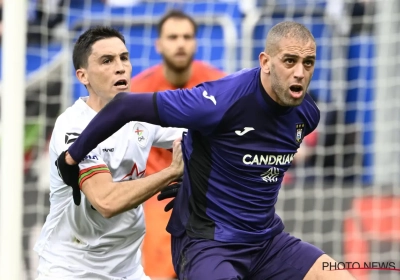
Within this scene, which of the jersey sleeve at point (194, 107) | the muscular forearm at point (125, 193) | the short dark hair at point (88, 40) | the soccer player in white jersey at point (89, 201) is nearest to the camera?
the jersey sleeve at point (194, 107)

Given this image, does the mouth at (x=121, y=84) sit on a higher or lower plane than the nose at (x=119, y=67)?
lower

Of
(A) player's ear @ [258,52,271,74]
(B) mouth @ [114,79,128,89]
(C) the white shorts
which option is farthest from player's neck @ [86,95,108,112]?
(A) player's ear @ [258,52,271,74]

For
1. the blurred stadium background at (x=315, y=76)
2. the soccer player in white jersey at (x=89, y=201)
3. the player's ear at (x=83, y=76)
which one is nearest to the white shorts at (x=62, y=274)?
the soccer player in white jersey at (x=89, y=201)

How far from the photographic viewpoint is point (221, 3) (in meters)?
8.42

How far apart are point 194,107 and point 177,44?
276 centimetres

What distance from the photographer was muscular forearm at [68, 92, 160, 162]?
405 cm

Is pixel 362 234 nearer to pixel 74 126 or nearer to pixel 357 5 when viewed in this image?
pixel 357 5

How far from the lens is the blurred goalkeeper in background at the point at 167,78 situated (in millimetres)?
6625

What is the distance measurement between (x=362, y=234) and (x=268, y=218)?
3.35 meters

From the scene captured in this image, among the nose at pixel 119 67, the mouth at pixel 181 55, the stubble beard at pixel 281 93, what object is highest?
the mouth at pixel 181 55

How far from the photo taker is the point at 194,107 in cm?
401

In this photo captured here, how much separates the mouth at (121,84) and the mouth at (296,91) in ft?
3.22

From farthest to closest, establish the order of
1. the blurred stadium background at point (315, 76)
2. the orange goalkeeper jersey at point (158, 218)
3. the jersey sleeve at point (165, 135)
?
the blurred stadium background at point (315, 76) < the orange goalkeeper jersey at point (158, 218) < the jersey sleeve at point (165, 135)

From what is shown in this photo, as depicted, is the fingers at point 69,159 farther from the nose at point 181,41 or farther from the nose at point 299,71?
the nose at point 181,41
